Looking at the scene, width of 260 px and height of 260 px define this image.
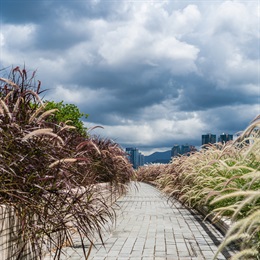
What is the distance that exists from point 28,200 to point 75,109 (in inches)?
723

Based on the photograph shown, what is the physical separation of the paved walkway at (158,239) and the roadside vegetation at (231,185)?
432 mm

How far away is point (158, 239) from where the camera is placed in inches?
310

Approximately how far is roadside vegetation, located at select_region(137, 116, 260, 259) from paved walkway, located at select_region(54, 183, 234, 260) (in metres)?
0.43

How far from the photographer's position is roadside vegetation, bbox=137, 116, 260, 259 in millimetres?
3227

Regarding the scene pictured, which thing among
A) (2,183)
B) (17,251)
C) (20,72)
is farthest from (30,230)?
(20,72)

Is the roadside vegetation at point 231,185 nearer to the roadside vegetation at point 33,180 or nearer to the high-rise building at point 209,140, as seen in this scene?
the high-rise building at point 209,140

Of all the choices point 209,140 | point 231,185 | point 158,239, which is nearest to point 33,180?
point 158,239

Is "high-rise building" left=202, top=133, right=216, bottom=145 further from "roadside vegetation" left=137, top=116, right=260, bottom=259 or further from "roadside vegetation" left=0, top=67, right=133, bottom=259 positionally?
"roadside vegetation" left=0, top=67, right=133, bottom=259

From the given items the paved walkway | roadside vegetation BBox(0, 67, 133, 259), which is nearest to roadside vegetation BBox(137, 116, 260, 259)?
the paved walkway

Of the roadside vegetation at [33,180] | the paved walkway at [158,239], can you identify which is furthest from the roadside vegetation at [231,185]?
the roadside vegetation at [33,180]

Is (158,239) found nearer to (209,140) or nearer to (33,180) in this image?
(33,180)

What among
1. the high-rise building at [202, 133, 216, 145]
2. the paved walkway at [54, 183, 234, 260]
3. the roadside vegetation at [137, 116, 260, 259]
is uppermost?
the high-rise building at [202, 133, 216, 145]

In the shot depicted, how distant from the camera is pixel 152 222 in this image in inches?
399

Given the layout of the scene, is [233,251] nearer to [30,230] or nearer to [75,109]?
[30,230]
